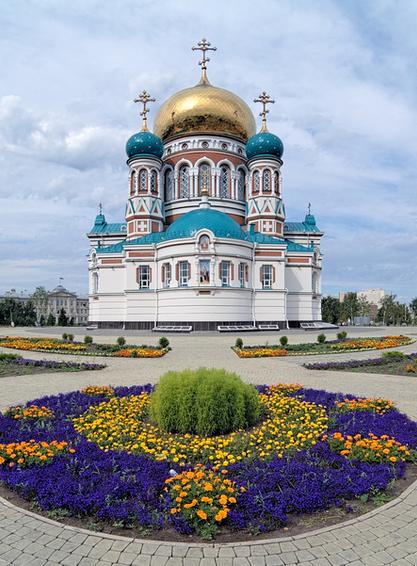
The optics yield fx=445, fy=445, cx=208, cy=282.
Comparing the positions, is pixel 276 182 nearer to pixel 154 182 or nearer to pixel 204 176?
pixel 204 176

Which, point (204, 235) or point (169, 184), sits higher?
point (169, 184)

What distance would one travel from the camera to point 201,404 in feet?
22.6

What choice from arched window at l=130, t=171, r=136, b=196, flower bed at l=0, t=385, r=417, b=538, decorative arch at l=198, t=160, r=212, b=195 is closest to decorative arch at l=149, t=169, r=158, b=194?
arched window at l=130, t=171, r=136, b=196

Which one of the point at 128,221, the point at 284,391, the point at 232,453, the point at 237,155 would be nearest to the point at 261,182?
the point at 237,155

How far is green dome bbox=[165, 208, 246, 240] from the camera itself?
36031 mm

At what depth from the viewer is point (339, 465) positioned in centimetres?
563

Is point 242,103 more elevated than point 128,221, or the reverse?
point 242,103

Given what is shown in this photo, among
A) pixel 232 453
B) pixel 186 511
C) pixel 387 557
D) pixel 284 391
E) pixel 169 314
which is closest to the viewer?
pixel 387 557

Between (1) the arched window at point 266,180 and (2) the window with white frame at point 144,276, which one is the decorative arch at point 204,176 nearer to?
(1) the arched window at point 266,180

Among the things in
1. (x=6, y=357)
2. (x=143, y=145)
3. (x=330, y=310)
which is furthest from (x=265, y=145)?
(x=330, y=310)

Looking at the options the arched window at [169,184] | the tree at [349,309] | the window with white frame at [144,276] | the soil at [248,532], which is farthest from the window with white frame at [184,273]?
the tree at [349,309]

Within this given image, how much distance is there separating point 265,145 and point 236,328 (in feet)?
60.2

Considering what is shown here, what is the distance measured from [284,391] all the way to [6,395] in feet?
21.2

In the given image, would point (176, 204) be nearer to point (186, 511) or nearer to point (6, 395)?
→ point (6, 395)
